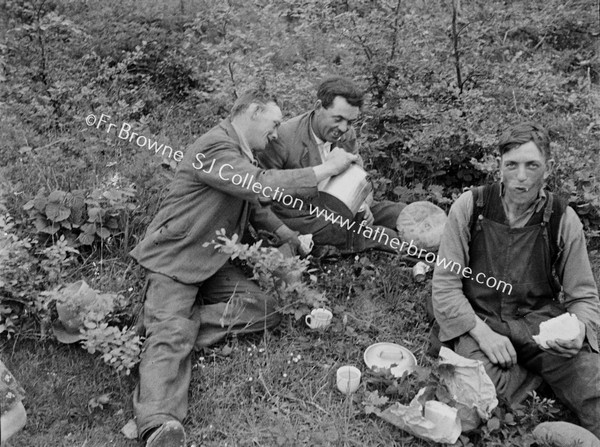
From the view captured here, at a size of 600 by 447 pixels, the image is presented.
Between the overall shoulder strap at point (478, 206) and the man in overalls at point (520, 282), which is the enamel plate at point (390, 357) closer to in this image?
the man in overalls at point (520, 282)

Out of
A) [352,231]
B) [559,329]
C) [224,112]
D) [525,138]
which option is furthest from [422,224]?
[224,112]

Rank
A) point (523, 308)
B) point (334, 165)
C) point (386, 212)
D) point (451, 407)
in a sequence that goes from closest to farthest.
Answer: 1. point (451, 407)
2. point (523, 308)
3. point (334, 165)
4. point (386, 212)

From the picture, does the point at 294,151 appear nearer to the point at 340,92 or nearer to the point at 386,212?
the point at 340,92

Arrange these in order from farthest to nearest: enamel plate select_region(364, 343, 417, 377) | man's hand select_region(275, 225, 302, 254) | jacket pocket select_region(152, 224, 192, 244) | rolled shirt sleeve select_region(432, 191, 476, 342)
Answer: man's hand select_region(275, 225, 302, 254)
jacket pocket select_region(152, 224, 192, 244)
enamel plate select_region(364, 343, 417, 377)
rolled shirt sleeve select_region(432, 191, 476, 342)

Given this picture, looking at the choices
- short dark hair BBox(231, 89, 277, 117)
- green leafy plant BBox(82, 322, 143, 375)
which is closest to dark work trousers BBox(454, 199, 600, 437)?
short dark hair BBox(231, 89, 277, 117)

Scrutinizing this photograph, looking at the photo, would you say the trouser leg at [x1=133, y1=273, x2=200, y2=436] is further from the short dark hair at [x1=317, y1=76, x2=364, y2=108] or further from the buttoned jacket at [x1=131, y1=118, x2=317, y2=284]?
the short dark hair at [x1=317, y1=76, x2=364, y2=108]

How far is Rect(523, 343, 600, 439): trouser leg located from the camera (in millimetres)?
2912

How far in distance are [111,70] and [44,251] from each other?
264 centimetres

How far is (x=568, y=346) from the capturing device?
2943 millimetres

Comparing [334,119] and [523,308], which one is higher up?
[334,119]

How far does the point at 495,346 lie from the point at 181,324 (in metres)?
1.67

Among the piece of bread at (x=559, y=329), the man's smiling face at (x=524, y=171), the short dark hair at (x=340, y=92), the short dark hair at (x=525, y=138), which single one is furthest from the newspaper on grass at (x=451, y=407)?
the short dark hair at (x=340, y=92)

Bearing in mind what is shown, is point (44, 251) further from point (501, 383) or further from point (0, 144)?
point (501, 383)

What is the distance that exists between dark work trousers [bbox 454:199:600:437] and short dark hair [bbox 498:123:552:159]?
A: 0.29 metres
